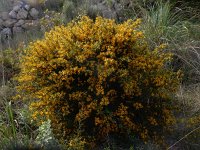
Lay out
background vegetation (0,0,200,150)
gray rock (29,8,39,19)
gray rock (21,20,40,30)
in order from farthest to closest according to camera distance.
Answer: gray rock (29,8,39,19), gray rock (21,20,40,30), background vegetation (0,0,200,150)

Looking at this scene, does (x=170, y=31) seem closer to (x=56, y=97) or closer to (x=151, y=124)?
(x=151, y=124)

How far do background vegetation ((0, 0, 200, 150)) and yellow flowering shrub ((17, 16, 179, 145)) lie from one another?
79 mm

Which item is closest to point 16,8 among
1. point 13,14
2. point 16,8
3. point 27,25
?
point 16,8

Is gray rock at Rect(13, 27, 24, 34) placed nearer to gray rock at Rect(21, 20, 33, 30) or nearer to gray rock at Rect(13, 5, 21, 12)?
gray rock at Rect(21, 20, 33, 30)

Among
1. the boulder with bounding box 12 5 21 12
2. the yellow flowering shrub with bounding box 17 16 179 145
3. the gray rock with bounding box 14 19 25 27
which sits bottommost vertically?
the gray rock with bounding box 14 19 25 27

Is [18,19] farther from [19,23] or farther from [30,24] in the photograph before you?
[30,24]

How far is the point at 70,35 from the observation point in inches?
183

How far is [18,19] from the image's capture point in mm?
8797

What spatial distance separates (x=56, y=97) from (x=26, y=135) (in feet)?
1.60

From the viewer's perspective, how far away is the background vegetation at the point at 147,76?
4.41m

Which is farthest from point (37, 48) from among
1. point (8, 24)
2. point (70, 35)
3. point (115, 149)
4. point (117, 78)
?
point (8, 24)

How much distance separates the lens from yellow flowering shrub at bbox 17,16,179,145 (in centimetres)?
444

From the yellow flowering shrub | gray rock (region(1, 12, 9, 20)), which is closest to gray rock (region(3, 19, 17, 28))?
gray rock (region(1, 12, 9, 20))

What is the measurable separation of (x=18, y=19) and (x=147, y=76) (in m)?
4.80
